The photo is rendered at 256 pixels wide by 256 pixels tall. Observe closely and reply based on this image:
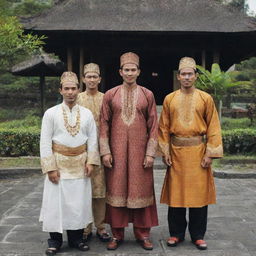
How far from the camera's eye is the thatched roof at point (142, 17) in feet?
30.2

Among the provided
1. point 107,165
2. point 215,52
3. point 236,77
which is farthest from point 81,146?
point 236,77

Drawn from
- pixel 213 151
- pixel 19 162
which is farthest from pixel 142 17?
pixel 213 151

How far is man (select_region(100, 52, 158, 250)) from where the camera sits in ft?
12.7

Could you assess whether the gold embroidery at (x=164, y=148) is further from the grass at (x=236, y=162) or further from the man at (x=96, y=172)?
the grass at (x=236, y=162)

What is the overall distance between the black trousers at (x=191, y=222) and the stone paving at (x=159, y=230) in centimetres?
12

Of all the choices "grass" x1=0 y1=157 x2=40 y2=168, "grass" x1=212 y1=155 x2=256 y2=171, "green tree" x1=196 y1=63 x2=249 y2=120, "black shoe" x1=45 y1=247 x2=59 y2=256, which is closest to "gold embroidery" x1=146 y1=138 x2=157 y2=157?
"black shoe" x1=45 y1=247 x2=59 y2=256

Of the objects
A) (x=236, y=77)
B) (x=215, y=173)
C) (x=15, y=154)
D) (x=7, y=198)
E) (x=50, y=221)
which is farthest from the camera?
(x=236, y=77)

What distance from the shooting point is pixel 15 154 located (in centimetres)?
912

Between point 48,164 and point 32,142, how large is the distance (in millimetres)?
5601

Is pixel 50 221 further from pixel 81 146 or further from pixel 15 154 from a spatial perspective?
pixel 15 154

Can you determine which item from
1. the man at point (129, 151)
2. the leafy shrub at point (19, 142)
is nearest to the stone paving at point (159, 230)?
the man at point (129, 151)

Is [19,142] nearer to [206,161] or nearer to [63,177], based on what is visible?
[63,177]

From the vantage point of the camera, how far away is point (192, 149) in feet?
12.7

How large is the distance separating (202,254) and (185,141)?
3.60ft
